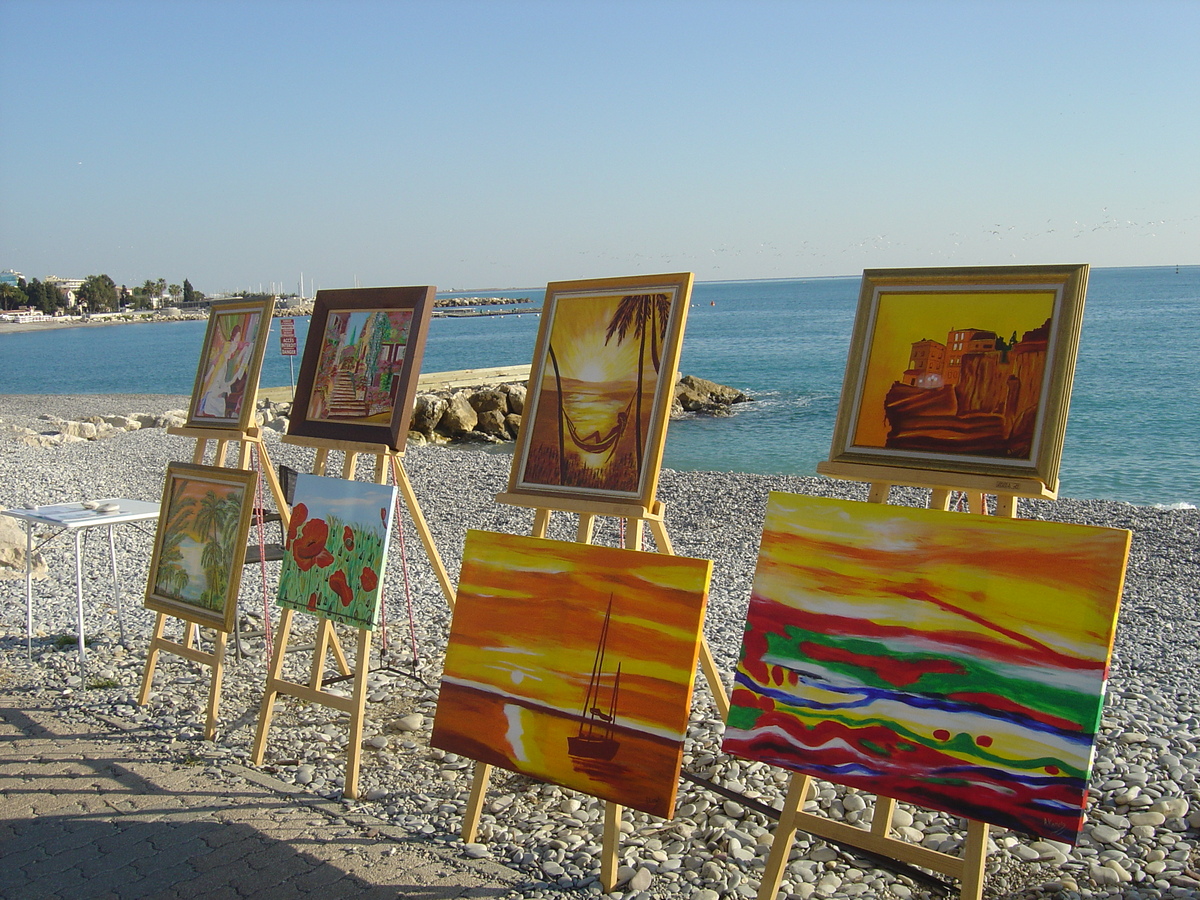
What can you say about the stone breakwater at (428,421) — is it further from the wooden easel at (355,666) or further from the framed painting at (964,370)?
the framed painting at (964,370)

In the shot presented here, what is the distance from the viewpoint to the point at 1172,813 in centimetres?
338

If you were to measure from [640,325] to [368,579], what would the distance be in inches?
62.5

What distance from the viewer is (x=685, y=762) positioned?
3.90 m

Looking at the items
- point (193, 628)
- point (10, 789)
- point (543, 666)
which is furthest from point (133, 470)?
point (543, 666)

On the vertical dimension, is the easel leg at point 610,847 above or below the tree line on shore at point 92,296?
below

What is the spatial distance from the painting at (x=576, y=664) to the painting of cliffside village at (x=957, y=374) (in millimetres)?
791

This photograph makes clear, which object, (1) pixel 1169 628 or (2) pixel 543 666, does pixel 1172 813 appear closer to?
(2) pixel 543 666

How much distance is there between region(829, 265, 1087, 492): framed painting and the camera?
2.63 meters

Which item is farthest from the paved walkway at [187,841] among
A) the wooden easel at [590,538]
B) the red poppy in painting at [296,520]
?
the red poppy in painting at [296,520]

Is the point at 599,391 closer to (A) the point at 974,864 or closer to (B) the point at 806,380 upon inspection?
(A) the point at 974,864

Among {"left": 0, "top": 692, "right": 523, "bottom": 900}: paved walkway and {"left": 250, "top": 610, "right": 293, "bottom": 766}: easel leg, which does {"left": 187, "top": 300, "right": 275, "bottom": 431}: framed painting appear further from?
{"left": 0, "top": 692, "right": 523, "bottom": 900}: paved walkway

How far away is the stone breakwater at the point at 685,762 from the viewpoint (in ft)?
9.97

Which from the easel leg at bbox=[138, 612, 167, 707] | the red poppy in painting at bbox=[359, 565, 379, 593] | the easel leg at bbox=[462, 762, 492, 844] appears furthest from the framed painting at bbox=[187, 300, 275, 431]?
the easel leg at bbox=[462, 762, 492, 844]

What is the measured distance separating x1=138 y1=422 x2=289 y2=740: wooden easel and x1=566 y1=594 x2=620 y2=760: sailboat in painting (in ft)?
6.86
